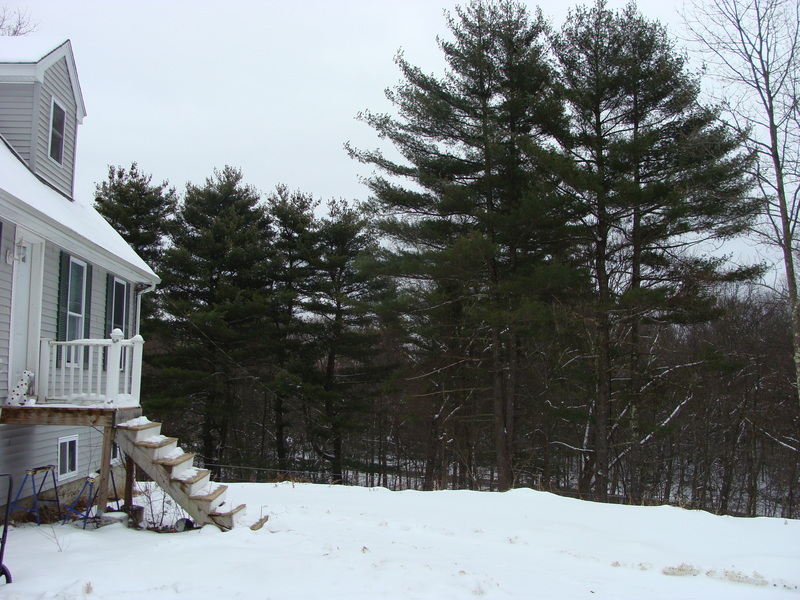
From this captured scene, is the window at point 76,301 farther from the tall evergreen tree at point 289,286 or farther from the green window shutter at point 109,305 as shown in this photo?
the tall evergreen tree at point 289,286

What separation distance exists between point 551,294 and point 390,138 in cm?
674

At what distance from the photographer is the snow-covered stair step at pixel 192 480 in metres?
6.61

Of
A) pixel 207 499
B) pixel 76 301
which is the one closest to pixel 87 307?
pixel 76 301

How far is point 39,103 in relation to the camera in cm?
849

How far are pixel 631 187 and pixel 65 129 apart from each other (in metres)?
11.8

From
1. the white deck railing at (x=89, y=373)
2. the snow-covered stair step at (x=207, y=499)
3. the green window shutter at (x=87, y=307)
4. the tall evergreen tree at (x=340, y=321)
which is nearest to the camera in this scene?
the snow-covered stair step at (x=207, y=499)

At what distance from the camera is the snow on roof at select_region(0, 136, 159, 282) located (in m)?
6.80

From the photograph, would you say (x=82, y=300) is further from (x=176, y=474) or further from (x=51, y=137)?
(x=176, y=474)

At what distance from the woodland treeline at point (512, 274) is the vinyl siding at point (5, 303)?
10243mm

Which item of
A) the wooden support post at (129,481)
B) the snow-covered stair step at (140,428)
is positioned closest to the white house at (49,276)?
the snow-covered stair step at (140,428)

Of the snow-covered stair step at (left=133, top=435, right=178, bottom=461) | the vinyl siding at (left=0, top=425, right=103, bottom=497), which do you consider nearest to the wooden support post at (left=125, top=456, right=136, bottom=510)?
the snow-covered stair step at (left=133, top=435, right=178, bottom=461)

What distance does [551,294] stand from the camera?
1656 cm

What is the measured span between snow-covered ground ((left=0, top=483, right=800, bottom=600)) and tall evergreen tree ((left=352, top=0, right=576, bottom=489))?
327 inches

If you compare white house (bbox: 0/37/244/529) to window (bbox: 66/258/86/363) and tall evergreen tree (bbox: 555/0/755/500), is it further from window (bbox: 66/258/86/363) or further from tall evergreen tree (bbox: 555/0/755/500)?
tall evergreen tree (bbox: 555/0/755/500)
